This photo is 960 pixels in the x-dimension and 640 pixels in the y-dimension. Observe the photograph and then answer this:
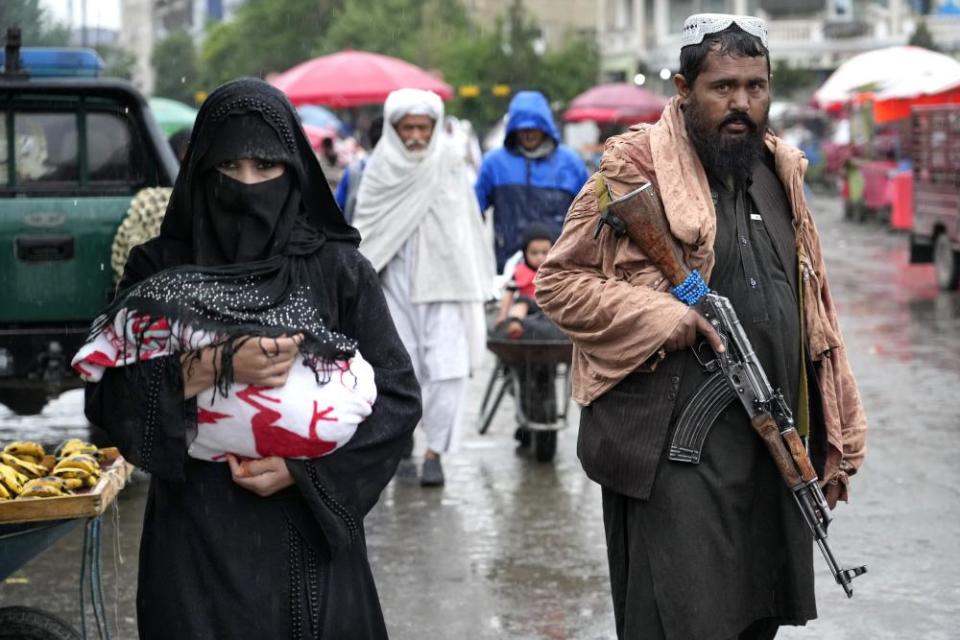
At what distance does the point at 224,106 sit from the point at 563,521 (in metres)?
4.43

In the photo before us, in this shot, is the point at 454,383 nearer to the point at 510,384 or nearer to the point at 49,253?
the point at 510,384

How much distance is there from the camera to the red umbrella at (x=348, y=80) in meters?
19.6

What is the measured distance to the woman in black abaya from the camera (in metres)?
3.29

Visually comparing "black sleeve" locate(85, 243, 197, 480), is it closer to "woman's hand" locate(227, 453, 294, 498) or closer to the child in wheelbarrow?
"woman's hand" locate(227, 453, 294, 498)

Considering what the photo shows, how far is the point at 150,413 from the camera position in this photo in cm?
331

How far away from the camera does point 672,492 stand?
3908 mm

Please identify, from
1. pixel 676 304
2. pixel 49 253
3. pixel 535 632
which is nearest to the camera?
pixel 676 304

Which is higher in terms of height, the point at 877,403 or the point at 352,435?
the point at 352,435

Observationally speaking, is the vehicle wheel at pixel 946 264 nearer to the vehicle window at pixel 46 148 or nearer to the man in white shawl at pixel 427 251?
the man in white shawl at pixel 427 251

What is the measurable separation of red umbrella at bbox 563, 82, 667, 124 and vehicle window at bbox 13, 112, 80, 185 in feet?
93.3

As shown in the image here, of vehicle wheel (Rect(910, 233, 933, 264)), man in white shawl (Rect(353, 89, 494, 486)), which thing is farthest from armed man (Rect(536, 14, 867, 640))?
vehicle wheel (Rect(910, 233, 933, 264))

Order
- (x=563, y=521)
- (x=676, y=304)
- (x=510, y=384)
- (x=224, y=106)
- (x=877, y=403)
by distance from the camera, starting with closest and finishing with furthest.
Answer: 1. (x=224, y=106)
2. (x=676, y=304)
3. (x=563, y=521)
4. (x=510, y=384)
5. (x=877, y=403)

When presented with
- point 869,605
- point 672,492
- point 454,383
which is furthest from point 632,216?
point 454,383

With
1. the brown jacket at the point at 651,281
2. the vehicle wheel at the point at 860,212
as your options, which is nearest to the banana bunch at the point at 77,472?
the brown jacket at the point at 651,281
